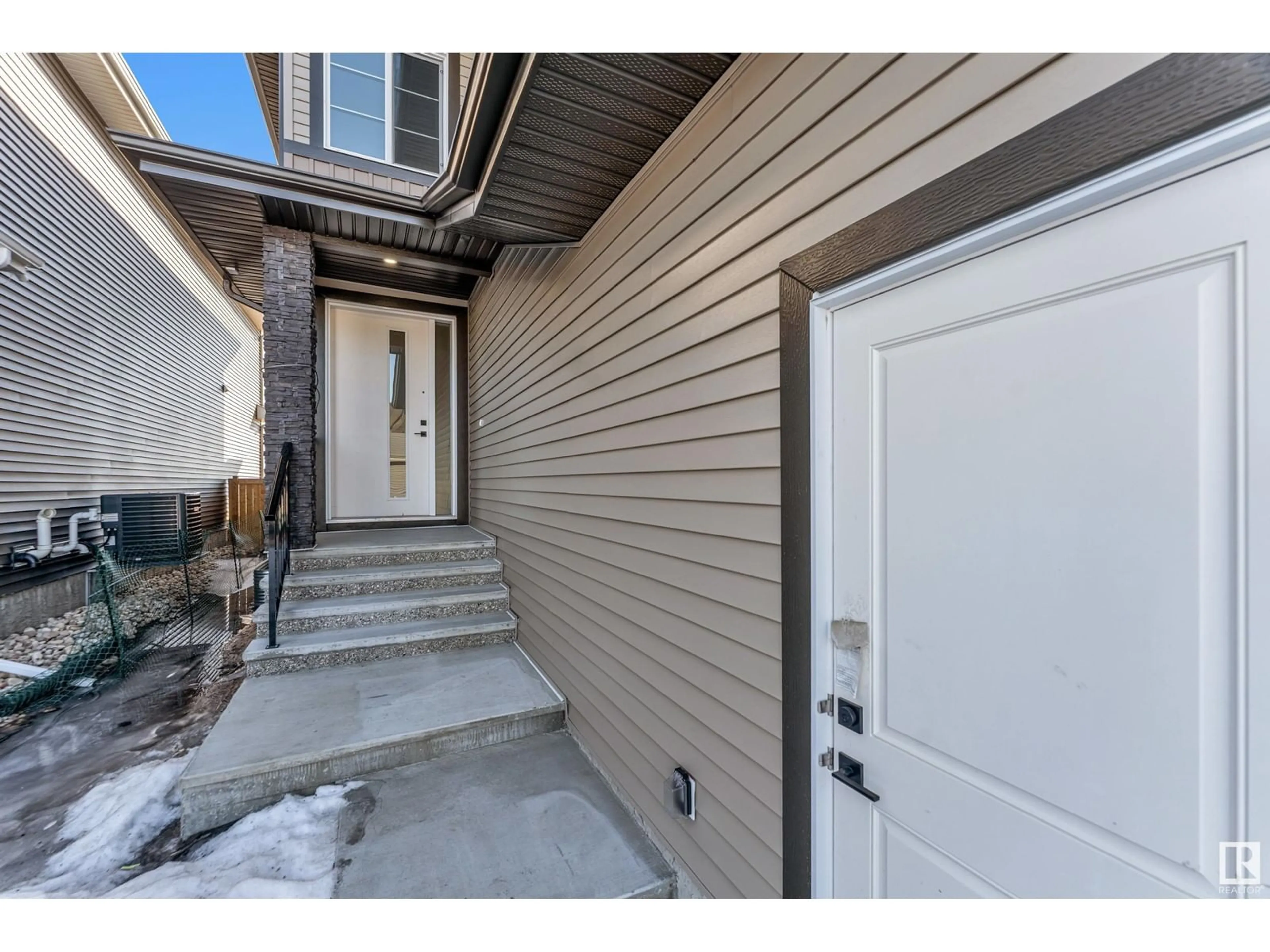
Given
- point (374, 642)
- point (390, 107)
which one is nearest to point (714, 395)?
point (374, 642)

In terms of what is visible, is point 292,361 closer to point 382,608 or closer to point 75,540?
point 382,608

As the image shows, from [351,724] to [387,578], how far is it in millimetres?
1397

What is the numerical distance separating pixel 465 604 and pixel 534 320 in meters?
2.19

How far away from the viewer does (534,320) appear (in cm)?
354

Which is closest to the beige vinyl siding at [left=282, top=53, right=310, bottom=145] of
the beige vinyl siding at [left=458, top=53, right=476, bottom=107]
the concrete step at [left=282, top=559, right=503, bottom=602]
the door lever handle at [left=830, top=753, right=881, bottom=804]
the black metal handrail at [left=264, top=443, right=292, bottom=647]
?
the beige vinyl siding at [left=458, top=53, right=476, bottom=107]

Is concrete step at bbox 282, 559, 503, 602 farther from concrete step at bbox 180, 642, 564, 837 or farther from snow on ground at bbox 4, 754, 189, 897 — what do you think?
snow on ground at bbox 4, 754, 189, 897

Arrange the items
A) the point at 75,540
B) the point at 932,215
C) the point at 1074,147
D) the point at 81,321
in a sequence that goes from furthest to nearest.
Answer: the point at 81,321 → the point at 75,540 → the point at 932,215 → the point at 1074,147

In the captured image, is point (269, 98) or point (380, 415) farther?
point (269, 98)

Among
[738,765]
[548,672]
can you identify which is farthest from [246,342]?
[738,765]

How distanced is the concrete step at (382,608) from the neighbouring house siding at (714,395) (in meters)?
1.21

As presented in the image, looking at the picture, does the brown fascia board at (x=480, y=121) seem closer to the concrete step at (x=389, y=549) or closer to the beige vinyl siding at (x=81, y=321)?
the concrete step at (x=389, y=549)

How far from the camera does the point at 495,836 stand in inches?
82.0

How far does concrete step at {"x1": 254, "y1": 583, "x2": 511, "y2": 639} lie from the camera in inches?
137

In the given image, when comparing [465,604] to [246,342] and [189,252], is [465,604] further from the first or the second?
[246,342]
